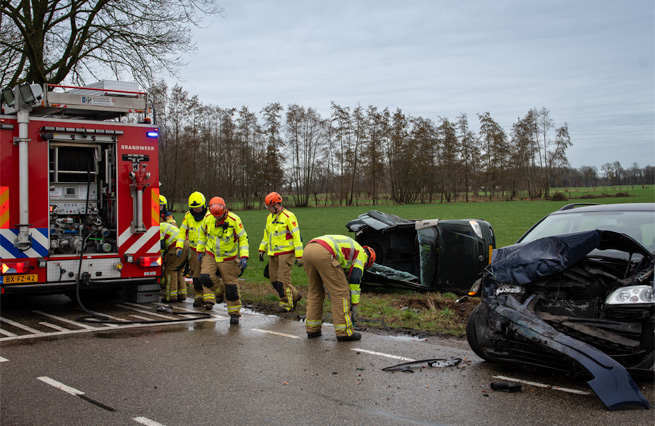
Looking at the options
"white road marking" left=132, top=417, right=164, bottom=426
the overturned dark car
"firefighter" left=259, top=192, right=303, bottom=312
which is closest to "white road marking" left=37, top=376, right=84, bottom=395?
"white road marking" left=132, top=417, right=164, bottom=426

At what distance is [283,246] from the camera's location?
31.8 feet

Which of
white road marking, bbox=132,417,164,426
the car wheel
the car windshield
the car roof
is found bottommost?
white road marking, bbox=132,417,164,426

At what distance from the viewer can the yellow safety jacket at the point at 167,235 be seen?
10.7 metres

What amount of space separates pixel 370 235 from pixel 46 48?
15030mm

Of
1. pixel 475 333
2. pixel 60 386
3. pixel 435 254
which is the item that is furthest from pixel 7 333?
pixel 435 254

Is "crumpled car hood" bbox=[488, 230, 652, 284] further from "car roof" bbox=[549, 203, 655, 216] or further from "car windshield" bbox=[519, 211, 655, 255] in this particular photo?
"car roof" bbox=[549, 203, 655, 216]

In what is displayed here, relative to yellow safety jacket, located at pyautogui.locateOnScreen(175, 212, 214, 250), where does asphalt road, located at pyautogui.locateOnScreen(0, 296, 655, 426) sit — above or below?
below

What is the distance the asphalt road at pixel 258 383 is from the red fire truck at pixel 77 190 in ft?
4.45

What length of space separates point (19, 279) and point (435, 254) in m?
6.72

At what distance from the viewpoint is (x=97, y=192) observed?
9.95 metres

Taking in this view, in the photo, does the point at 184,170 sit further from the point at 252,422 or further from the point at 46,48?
the point at 252,422

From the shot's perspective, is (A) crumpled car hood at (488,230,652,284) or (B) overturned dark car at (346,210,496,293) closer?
(A) crumpled car hood at (488,230,652,284)

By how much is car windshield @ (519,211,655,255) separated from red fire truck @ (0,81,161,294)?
20.2 ft

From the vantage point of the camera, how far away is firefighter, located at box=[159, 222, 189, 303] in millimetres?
10633
